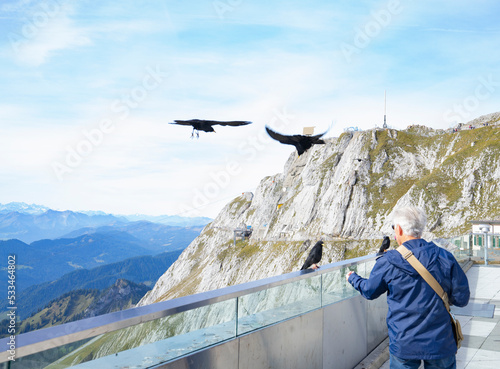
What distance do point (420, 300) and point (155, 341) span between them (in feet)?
6.74

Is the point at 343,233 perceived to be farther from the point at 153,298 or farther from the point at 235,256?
the point at 153,298

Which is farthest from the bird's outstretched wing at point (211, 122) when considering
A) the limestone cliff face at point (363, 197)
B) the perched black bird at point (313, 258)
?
the limestone cliff face at point (363, 197)

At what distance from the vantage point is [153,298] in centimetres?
15162

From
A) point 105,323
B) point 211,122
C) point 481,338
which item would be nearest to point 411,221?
point 105,323

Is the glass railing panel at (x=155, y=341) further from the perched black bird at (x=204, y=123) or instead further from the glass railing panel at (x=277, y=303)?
the perched black bird at (x=204, y=123)

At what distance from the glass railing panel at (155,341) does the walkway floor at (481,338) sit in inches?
143

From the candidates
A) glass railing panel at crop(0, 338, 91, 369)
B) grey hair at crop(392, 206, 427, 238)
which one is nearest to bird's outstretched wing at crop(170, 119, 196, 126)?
grey hair at crop(392, 206, 427, 238)

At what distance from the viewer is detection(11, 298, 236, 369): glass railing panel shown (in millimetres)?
2436

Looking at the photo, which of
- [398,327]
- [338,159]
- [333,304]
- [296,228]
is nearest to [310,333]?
[333,304]

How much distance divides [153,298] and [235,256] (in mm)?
44180

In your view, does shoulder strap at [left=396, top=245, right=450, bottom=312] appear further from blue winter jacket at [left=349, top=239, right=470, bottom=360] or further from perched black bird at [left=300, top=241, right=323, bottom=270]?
perched black bird at [left=300, top=241, right=323, bottom=270]

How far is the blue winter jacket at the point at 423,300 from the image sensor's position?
3312 millimetres

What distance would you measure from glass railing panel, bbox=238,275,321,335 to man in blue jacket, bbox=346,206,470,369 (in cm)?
120

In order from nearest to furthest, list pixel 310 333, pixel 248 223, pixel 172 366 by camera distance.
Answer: pixel 172 366 < pixel 310 333 < pixel 248 223
